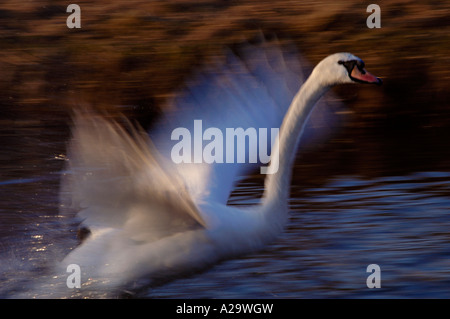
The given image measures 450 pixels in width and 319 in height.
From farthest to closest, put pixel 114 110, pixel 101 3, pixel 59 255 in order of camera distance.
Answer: pixel 101 3 → pixel 114 110 → pixel 59 255

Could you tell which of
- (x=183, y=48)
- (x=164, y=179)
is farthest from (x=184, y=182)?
(x=183, y=48)

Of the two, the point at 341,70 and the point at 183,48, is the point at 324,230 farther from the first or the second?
the point at 183,48

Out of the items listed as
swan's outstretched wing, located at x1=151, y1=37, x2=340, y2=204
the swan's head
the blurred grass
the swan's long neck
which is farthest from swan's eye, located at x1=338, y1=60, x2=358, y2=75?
the blurred grass

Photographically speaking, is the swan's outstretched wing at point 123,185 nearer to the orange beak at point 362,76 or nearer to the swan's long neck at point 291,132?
→ the swan's long neck at point 291,132

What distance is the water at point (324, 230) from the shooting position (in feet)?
20.6

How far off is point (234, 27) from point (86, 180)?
812 centimetres

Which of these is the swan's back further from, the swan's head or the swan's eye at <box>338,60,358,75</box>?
the swan's eye at <box>338,60,358,75</box>

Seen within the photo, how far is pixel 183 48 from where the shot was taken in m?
13.2

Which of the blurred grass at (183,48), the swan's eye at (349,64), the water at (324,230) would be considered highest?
the blurred grass at (183,48)

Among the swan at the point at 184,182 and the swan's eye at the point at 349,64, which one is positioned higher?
the swan's eye at the point at 349,64

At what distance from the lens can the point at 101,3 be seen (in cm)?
1474

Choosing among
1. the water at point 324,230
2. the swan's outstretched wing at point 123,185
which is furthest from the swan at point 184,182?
the water at point 324,230
